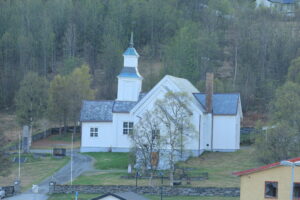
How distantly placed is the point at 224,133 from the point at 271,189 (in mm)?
25463

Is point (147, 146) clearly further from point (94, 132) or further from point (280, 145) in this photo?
point (94, 132)

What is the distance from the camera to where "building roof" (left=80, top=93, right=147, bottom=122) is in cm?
5842

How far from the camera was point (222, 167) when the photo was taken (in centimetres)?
4962

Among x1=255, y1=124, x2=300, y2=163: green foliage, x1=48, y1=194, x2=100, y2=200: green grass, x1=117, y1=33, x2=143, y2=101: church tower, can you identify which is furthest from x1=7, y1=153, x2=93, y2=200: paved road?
x1=255, y1=124, x2=300, y2=163: green foliage

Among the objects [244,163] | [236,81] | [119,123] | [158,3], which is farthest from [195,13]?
[244,163]

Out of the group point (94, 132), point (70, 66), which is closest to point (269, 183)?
point (94, 132)

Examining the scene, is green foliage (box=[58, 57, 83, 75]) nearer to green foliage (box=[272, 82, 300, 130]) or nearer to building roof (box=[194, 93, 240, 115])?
building roof (box=[194, 93, 240, 115])

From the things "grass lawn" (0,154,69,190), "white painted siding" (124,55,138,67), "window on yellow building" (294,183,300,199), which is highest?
"white painted siding" (124,55,138,67)

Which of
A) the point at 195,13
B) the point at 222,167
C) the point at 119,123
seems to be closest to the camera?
the point at 222,167

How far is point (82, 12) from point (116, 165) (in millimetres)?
55159

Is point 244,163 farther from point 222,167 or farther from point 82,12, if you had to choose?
point 82,12

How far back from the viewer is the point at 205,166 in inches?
1982

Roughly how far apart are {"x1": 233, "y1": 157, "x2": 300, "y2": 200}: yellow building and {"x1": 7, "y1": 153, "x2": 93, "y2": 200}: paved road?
14.1m

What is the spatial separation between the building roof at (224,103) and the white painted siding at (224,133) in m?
0.42
